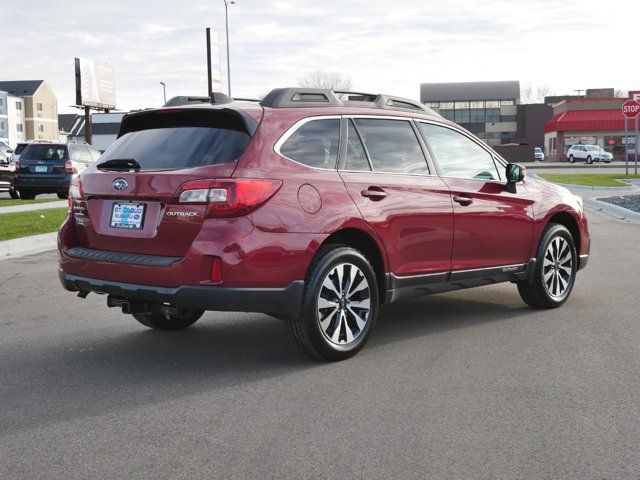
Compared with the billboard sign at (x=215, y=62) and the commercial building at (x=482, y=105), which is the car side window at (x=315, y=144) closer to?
the billboard sign at (x=215, y=62)

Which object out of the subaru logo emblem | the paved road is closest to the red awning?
the paved road

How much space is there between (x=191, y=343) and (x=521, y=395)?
2.62 m

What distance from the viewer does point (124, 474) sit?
362 cm

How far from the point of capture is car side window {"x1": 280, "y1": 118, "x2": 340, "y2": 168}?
5.54m

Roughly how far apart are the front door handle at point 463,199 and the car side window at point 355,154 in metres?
0.94

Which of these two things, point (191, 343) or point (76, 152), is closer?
point (191, 343)

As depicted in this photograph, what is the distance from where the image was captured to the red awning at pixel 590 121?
74588 millimetres

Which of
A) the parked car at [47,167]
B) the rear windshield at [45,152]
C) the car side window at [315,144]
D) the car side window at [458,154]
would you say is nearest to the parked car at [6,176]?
the parked car at [47,167]

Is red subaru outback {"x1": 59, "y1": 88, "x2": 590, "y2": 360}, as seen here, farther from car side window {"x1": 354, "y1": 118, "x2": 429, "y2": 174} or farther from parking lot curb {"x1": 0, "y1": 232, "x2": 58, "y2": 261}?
parking lot curb {"x1": 0, "y1": 232, "x2": 58, "y2": 261}

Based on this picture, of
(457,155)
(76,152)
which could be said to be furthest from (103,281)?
(76,152)

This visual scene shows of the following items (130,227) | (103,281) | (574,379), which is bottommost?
(574,379)

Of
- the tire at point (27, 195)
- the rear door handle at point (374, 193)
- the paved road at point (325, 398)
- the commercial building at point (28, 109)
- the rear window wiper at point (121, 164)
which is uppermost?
the commercial building at point (28, 109)

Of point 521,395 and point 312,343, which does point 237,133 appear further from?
point 521,395

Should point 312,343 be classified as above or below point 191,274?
below
